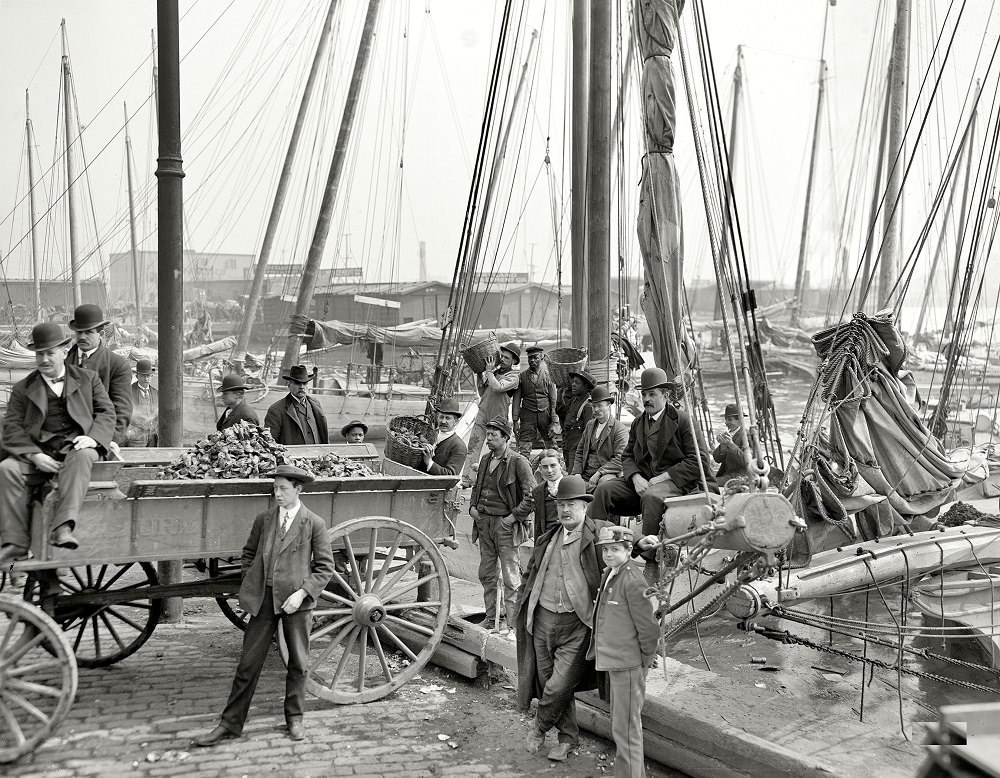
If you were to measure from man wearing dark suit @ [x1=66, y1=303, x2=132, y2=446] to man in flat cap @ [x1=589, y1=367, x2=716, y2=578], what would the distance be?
11.6 feet

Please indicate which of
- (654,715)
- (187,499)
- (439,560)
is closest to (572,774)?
(654,715)

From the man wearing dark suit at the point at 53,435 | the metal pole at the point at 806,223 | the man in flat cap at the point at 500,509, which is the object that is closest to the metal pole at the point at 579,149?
the man in flat cap at the point at 500,509

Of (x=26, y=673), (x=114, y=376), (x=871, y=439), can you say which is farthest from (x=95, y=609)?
(x=871, y=439)

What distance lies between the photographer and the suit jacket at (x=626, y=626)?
4.98 metres

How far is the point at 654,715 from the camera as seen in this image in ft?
18.3

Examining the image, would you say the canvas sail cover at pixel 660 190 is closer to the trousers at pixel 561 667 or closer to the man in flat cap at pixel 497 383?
the trousers at pixel 561 667

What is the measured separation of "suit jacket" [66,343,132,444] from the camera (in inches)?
235

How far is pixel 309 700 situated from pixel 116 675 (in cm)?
151

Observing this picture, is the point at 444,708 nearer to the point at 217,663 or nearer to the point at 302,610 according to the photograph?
the point at 302,610

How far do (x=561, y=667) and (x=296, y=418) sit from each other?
3.98 metres

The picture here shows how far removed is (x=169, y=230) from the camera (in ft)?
25.1

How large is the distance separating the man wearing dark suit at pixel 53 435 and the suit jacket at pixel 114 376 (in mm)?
133

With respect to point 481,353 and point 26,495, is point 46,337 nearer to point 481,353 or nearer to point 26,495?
point 26,495

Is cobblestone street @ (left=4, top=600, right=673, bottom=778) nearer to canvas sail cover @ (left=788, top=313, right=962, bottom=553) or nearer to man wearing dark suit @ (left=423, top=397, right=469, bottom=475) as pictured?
man wearing dark suit @ (left=423, top=397, right=469, bottom=475)
